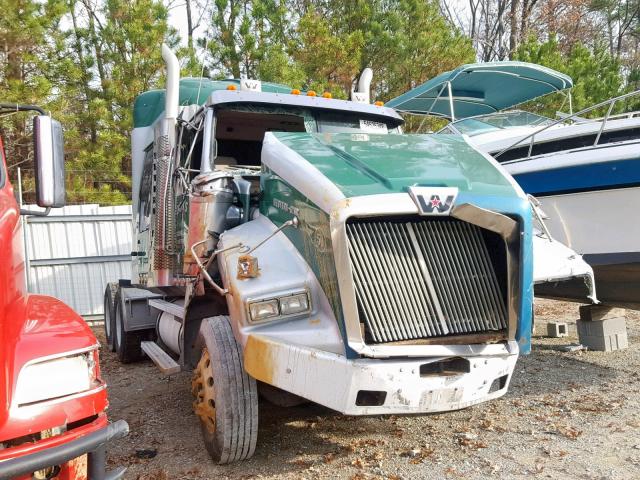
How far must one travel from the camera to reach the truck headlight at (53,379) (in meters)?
2.60

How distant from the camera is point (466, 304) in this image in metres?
3.60

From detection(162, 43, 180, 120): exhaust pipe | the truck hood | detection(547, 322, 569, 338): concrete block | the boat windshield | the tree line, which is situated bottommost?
detection(547, 322, 569, 338): concrete block

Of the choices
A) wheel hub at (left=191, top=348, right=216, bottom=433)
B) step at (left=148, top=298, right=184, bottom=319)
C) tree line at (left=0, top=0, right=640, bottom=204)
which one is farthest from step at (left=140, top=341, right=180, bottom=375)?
tree line at (left=0, top=0, right=640, bottom=204)

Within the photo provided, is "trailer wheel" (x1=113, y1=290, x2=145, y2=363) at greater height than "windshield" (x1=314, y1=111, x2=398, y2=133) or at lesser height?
lesser

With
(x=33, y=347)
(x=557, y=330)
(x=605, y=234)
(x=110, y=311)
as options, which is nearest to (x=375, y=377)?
(x=33, y=347)

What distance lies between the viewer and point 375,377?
3195 millimetres

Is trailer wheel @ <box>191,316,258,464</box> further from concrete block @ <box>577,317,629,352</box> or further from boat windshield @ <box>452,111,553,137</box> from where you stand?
boat windshield @ <box>452,111,553,137</box>

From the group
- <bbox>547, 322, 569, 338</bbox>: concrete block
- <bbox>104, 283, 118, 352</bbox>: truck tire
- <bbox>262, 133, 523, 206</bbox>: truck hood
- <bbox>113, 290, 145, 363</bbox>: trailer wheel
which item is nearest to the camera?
<bbox>262, 133, 523, 206</bbox>: truck hood

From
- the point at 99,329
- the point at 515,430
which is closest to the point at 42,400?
the point at 515,430

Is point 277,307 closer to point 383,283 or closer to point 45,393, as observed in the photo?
point 383,283

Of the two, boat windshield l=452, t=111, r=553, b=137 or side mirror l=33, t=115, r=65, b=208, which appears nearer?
side mirror l=33, t=115, r=65, b=208

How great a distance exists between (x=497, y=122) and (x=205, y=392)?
6405mm

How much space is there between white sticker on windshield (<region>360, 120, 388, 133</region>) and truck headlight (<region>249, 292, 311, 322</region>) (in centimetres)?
256

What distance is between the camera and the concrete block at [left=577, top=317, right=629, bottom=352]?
7.03 metres
